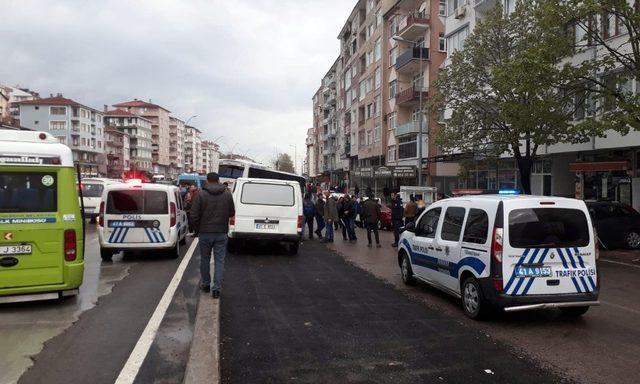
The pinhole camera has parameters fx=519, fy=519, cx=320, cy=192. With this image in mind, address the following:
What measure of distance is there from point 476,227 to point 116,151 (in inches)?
4896

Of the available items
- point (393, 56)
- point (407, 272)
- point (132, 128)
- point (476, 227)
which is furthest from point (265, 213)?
point (132, 128)

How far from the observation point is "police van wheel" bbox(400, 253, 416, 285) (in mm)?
9180

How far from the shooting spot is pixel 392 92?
48438 mm

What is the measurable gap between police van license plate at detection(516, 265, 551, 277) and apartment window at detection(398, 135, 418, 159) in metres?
36.1

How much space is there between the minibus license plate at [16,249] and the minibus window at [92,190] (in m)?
16.6

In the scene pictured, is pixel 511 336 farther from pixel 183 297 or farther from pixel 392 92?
pixel 392 92

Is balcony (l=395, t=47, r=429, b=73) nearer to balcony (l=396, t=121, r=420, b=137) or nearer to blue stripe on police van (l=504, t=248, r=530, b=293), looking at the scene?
balcony (l=396, t=121, r=420, b=137)

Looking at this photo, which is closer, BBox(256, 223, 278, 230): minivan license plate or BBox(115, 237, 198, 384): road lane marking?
BBox(115, 237, 198, 384): road lane marking

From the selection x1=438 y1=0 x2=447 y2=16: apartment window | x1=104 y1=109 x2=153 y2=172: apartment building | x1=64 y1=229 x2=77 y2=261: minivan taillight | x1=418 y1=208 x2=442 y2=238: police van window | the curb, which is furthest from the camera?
x1=104 y1=109 x2=153 y2=172: apartment building

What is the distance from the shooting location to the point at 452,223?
25.3ft

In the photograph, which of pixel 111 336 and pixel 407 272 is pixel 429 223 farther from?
pixel 111 336

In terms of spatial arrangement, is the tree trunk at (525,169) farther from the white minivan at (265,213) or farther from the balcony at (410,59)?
the balcony at (410,59)

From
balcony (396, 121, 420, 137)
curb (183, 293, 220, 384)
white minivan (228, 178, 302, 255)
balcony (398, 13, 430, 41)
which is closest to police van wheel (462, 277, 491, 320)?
curb (183, 293, 220, 384)

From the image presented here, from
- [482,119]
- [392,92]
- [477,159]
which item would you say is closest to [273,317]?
[482,119]
